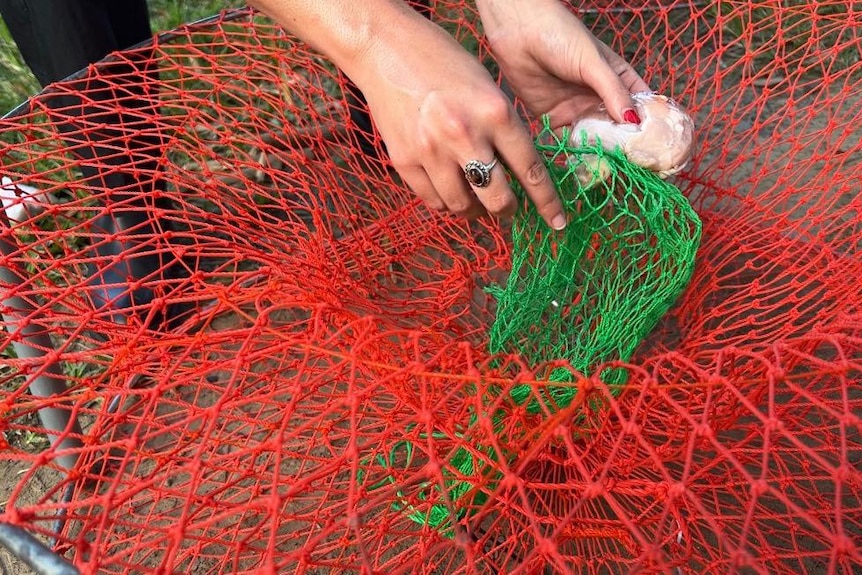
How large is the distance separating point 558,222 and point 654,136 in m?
Result: 0.18

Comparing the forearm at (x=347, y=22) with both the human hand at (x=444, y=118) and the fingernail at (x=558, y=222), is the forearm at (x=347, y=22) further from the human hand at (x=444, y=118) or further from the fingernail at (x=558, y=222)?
the fingernail at (x=558, y=222)

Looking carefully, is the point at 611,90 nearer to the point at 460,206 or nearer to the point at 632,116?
the point at 632,116

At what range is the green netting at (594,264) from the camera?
3.28 feet

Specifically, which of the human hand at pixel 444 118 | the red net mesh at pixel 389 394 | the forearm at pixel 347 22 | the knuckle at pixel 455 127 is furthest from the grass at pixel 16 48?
the knuckle at pixel 455 127

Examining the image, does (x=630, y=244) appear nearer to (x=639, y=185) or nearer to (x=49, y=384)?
(x=639, y=185)

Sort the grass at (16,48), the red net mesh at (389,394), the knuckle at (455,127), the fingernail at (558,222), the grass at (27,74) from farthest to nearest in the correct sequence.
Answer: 1. the grass at (16,48)
2. the grass at (27,74)
3. the fingernail at (558,222)
4. the knuckle at (455,127)
5. the red net mesh at (389,394)

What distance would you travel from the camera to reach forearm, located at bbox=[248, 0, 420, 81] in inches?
34.7

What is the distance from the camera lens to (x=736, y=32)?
2.36 meters

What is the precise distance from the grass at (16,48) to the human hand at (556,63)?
1.40 meters

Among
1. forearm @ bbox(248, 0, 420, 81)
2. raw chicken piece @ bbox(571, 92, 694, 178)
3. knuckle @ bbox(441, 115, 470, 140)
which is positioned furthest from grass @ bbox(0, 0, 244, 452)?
raw chicken piece @ bbox(571, 92, 694, 178)

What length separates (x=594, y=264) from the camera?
3.76 ft

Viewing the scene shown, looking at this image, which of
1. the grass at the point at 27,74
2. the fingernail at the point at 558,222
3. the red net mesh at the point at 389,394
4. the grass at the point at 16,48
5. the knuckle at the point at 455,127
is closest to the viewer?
the red net mesh at the point at 389,394

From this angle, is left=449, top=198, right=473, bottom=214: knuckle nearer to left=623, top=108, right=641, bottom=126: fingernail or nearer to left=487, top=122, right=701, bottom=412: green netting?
left=487, top=122, right=701, bottom=412: green netting

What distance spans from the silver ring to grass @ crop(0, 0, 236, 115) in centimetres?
157
